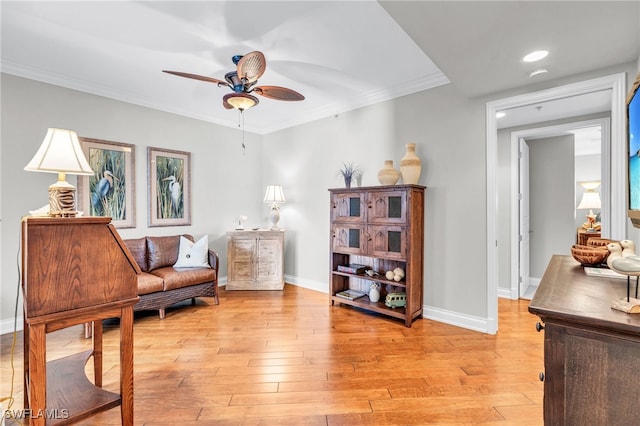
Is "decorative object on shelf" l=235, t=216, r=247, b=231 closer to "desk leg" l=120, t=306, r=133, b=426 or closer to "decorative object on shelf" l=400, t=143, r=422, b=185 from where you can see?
"decorative object on shelf" l=400, t=143, r=422, b=185

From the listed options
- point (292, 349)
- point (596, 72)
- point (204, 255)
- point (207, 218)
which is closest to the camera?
point (596, 72)

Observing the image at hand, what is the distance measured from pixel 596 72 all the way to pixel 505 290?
2.82 meters

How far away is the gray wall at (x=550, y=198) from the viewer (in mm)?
4277

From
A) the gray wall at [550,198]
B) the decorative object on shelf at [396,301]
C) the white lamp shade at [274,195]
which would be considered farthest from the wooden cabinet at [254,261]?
the gray wall at [550,198]

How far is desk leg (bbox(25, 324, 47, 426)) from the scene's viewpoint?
1.20m

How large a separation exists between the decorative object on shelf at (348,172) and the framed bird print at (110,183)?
283cm

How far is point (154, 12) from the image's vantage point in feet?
7.21

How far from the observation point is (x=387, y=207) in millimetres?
3236

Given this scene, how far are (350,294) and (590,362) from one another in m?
2.89

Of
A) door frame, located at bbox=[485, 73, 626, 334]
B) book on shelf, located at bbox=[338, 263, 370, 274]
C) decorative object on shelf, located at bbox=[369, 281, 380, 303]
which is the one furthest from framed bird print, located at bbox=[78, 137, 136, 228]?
door frame, located at bbox=[485, 73, 626, 334]

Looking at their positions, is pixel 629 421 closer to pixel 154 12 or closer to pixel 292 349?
pixel 292 349

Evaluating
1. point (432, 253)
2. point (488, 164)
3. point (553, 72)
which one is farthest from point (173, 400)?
point (553, 72)

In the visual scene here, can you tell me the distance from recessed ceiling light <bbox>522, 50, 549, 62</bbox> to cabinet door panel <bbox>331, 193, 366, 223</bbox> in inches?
75.0

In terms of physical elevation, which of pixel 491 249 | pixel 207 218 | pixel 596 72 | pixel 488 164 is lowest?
pixel 491 249
